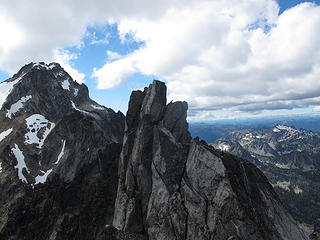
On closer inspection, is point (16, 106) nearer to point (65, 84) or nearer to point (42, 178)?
point (65, 84)

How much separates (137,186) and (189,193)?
13407 millimetres

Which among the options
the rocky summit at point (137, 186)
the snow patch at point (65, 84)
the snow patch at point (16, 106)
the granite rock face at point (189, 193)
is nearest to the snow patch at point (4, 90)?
the snow patch at point (16, 106)

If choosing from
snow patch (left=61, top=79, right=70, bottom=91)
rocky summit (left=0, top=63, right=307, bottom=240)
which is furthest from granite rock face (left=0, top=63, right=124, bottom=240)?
snow patch (left=61, top=79, right=70, bottom=91)

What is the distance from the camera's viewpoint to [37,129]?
299ft

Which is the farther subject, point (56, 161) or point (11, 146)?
point (11, 146)

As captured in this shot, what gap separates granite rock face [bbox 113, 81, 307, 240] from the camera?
93.8ft

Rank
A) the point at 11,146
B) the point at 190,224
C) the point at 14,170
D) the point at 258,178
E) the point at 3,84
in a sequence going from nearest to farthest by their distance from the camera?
the point at 190,224
the point at 258,178
the point at 14,170
the point at 11,146
the point at 3,84

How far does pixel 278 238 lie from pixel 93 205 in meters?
38.7

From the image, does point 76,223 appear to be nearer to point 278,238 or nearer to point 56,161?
point 56,161

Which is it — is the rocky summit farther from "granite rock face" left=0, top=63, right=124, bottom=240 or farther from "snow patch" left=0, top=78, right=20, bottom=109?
"snow patch" left=0, top=78, right=20, bottom=109

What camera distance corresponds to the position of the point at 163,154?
40.8 m

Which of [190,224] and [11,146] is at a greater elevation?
[11,146]

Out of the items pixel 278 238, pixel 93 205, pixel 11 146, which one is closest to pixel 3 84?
pixel 11 146

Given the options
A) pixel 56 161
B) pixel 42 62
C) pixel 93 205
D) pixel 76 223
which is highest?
pixel 42 62
